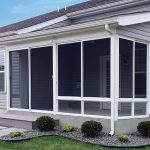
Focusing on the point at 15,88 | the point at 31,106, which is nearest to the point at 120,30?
the point at 31,106

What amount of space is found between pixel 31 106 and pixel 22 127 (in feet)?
6.57

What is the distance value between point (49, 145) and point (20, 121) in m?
2.85

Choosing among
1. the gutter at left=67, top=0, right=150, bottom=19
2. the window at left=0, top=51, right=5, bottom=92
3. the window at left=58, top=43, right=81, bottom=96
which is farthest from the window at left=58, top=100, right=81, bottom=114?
the window at left=0, top=51, right=5, bottom=92

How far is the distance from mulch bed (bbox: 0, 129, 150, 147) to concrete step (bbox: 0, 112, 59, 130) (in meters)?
0.50

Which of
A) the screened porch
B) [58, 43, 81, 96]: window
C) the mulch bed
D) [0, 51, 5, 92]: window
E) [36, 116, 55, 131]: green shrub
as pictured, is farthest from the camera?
[0, 51, 5, 92]: window

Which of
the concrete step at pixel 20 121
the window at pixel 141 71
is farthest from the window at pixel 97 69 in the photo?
the concrete step at pixel 20 121

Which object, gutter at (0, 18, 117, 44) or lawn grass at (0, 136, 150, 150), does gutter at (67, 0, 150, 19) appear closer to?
gutter at (0, 18, 117, 44)

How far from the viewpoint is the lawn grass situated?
8.33 meters

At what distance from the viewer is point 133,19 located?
31.7ft

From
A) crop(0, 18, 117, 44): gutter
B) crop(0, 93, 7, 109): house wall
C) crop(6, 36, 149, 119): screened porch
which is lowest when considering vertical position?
crop(0, 93, 7, 109): house wall

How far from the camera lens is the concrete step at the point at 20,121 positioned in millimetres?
10773

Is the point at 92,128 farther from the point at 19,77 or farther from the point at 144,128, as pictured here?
the point at 19,77

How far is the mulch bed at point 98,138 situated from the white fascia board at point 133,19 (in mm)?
3298

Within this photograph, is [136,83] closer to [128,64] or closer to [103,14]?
[128,64]
